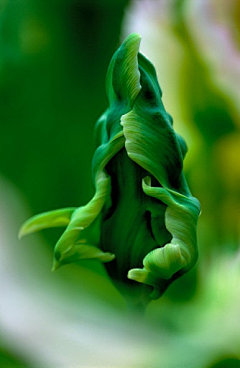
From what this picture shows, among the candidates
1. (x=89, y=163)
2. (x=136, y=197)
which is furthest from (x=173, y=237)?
(x=89, y=163)

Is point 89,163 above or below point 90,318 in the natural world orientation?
above

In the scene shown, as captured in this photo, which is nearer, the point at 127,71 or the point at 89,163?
the point at 127,71

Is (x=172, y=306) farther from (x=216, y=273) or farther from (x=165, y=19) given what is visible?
(x=165, y=19)

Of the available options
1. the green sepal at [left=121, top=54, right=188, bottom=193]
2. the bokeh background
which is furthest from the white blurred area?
the green sepal at [left=121, top=54, right=188, bottom=193]

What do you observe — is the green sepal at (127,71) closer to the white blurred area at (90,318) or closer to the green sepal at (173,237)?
the green sepal at (173,237)

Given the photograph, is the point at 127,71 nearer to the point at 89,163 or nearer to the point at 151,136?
the point at 151,136

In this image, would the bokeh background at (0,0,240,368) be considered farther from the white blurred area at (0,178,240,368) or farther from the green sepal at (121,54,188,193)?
the green sepal at (121,54,188,193)

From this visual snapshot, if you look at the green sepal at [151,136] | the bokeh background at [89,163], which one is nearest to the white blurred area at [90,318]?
the bokeh background at [89,163]
